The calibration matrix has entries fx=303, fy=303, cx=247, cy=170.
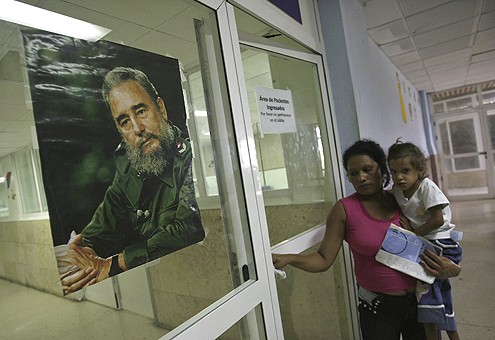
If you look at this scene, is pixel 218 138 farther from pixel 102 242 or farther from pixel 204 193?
pixel 102 242

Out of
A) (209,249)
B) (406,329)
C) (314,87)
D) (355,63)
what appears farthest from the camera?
(355,63)

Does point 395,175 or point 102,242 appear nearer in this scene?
point 102,242

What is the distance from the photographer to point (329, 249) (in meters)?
1.51

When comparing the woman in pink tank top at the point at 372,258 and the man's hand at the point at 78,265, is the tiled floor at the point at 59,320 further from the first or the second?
the woman in pink tank top at the point at 372,258

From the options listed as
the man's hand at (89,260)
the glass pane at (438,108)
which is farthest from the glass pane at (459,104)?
the man's hand at (89,260)

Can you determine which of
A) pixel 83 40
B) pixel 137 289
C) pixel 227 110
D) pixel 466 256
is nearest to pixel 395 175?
pixel 227 110

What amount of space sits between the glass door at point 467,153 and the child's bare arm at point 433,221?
8.42 meters

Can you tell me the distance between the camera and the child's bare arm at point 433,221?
147cm

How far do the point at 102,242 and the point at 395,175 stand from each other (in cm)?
143

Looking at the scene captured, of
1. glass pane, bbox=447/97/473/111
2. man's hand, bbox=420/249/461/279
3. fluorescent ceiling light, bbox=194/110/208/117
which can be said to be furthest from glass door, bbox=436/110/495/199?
fluorescent ceiling light, bbox=194/110/208/117

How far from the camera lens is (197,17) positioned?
116 centimetres

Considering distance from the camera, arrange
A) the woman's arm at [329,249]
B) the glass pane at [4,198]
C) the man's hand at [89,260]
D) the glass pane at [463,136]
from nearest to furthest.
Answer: the glass pane at [4,198] < the man's hand at [89,260] < the woman's arm at [329,249] < the glass pane at [463,136]

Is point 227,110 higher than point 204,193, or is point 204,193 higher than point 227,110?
point 227,110

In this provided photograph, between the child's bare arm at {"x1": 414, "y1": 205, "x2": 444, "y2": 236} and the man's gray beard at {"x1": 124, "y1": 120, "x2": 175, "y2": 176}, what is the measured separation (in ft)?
4.22
